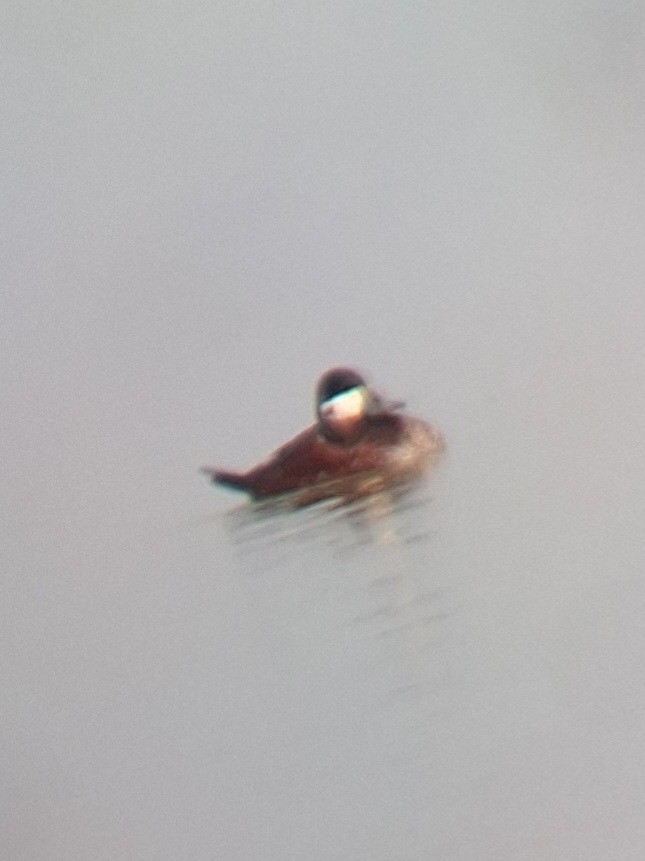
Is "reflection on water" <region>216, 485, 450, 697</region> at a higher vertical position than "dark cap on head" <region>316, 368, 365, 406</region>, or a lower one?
lower

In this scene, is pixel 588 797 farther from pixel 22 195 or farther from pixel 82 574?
pixel 22 195

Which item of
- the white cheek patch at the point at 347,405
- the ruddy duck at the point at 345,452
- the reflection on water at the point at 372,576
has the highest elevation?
the white cheek patch at the point at 347,405

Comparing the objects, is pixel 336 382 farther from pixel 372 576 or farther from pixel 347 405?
pixel 372 576

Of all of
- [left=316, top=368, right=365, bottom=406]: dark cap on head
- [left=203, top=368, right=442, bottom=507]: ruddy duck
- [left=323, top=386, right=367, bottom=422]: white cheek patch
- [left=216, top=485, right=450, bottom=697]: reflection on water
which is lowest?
[left=216, top=485, right=450, bottom=697]: reflection on water

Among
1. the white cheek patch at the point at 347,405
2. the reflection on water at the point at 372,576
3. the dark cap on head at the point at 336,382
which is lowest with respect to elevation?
the reflection on water at the point at 372,576

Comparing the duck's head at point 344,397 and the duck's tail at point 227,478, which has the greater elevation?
the duck's head at point 344,397

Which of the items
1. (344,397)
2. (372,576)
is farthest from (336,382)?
(372,576)
